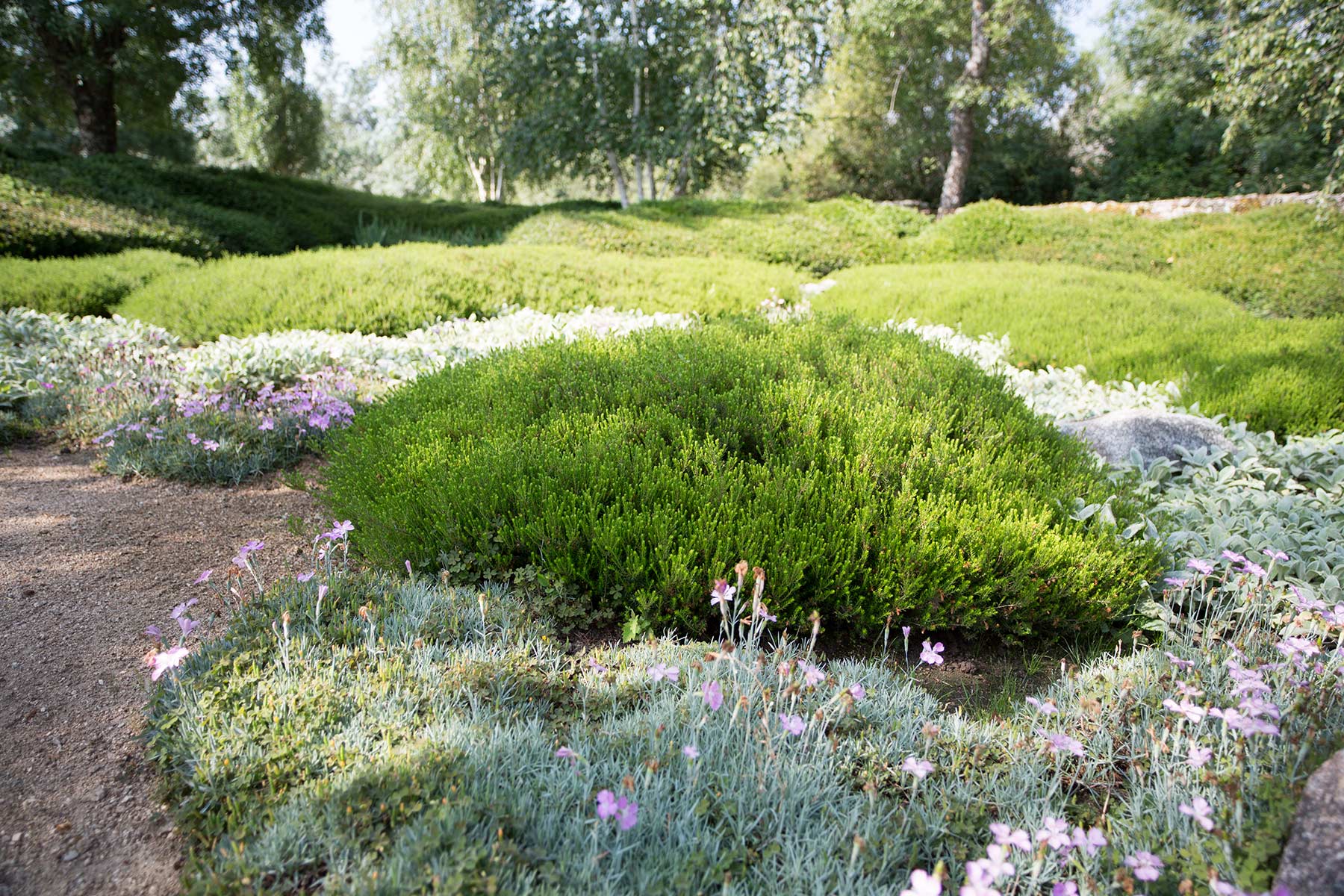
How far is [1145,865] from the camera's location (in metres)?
1.60

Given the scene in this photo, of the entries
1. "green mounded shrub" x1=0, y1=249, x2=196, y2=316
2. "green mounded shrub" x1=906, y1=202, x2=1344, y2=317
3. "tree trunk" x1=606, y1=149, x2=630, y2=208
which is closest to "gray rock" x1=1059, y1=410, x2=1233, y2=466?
"green mounded shrub" x1=906, y1=202, x2=1344, y2=317

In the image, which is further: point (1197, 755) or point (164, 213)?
point (164, 213)

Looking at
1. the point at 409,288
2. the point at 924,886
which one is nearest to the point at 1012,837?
the point at 924,886

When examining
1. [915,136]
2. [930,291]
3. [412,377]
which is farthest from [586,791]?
[915,136]

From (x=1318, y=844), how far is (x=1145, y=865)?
0.32 m

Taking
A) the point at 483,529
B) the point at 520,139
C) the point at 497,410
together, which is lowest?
the point at 483,529

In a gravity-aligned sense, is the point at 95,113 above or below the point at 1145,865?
above

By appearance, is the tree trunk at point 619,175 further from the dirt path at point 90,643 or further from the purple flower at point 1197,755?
the purple flower at point 1197,755

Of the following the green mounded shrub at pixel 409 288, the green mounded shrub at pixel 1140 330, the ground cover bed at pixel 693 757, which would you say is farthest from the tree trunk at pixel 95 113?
the ground cover bed at pixel 693 757

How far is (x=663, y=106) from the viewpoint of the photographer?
692 inches

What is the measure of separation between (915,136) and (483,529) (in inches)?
948

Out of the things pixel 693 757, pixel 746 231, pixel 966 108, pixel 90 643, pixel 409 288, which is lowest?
pixel 90 643

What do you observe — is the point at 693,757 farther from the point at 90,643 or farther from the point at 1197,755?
the point at 90,643

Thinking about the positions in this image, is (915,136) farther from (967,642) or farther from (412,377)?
(967,642)
